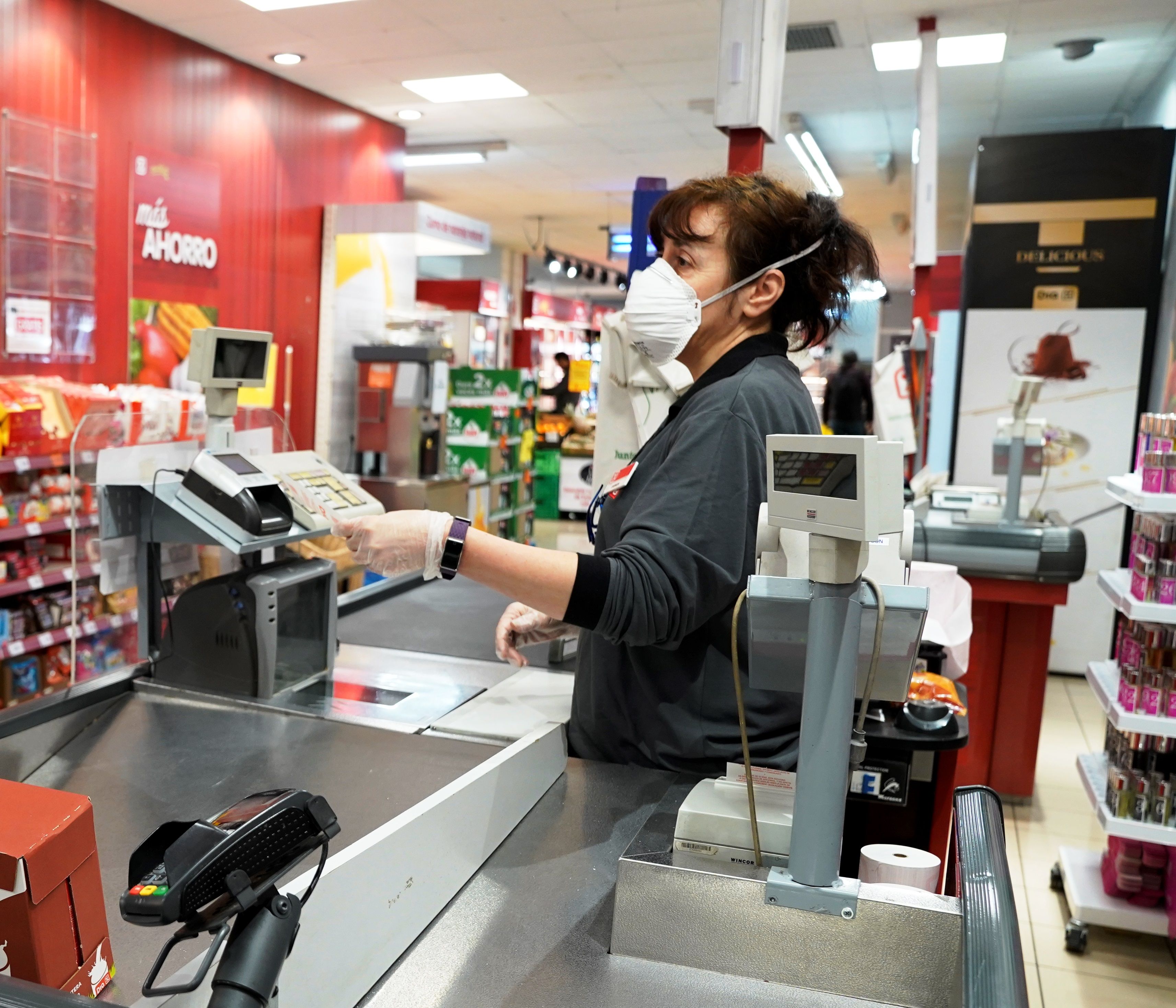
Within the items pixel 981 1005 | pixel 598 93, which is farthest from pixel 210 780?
pixel 598 93

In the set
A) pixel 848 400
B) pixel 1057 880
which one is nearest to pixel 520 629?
pixel 1057 880

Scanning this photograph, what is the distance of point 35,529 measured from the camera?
4512 millimetres

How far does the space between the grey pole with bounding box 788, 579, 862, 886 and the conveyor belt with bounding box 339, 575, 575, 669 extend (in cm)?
138

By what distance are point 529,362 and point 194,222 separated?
8.22 meters

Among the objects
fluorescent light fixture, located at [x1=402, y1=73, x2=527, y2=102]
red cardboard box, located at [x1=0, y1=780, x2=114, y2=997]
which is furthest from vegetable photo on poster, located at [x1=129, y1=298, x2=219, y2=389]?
red cardboard box, located at [x1=0, y1=780, x2=114, y2=997]

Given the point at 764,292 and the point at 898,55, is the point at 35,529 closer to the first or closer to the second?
the point at 764,292

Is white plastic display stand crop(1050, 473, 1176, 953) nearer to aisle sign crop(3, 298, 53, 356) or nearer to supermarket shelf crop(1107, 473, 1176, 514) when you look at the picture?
supermarket shelf crop(1107, 473, 1176, 514)

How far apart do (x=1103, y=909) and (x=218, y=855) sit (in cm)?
334

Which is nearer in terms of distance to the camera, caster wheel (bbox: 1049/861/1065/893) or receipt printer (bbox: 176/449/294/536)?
receipt printer (bbox: 176/449/294/536)

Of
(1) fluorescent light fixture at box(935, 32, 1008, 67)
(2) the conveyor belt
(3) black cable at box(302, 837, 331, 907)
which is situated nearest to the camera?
(3) black cable at box(302, 837, 331, 907)

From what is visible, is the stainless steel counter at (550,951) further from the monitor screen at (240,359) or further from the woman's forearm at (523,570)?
the monitor screen at (240,359)

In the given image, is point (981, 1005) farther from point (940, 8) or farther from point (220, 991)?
point (940, 8)

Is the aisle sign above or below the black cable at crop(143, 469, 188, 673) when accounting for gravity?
above

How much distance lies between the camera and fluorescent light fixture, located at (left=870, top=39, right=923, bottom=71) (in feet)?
21.3
